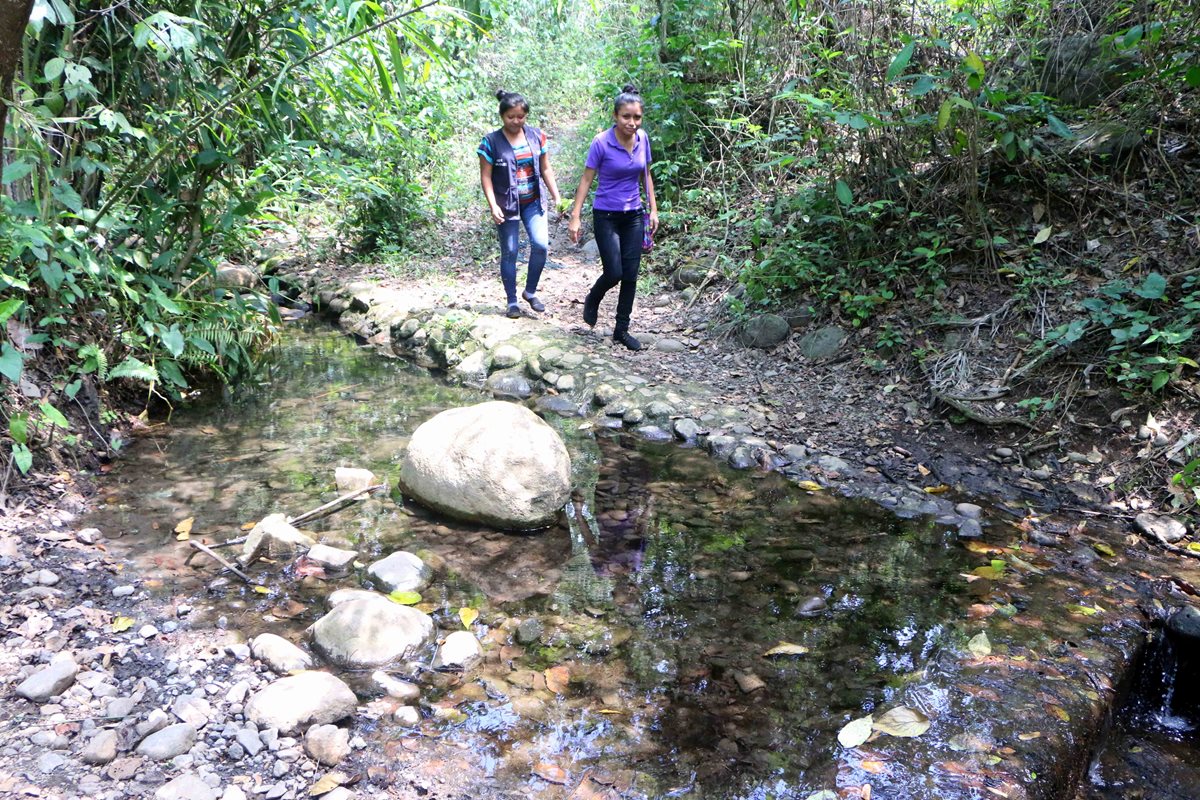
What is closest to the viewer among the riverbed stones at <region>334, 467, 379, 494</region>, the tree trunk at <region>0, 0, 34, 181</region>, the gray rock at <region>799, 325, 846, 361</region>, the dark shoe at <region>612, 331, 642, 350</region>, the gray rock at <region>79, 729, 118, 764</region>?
the tree trunk at <region>0, 0, 34, 181</region>

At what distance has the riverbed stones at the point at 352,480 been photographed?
13.8 feet

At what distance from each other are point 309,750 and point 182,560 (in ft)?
4.80

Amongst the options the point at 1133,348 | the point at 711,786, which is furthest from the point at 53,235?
the point at 1133,348

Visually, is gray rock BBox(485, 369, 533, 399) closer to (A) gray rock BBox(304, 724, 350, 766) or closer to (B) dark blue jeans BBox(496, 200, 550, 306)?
(B) dark blue jeans BBox(496, 200, 550, 306)

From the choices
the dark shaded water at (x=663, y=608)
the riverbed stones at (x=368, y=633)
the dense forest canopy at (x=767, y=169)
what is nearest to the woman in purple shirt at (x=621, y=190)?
the dense forest canopy at (x=767, y=169)

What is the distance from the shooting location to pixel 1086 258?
4863 millimetres

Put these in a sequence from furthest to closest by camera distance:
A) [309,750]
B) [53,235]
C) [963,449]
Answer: [963,449] < [53,235] < [309,750]

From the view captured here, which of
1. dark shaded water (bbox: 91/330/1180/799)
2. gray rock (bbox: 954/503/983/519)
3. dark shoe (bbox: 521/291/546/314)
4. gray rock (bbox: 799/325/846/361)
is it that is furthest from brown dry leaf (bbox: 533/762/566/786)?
dark shoe (bbox: 521/291/546/314)

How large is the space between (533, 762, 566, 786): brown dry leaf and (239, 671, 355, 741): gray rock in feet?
2.10

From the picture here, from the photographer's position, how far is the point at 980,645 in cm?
299

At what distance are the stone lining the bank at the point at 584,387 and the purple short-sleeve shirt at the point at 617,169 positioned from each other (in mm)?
1142

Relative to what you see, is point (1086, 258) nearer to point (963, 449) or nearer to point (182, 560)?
point (963, 449)

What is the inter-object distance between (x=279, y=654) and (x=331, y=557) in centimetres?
73

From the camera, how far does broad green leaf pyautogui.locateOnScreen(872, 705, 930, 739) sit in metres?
2.57
